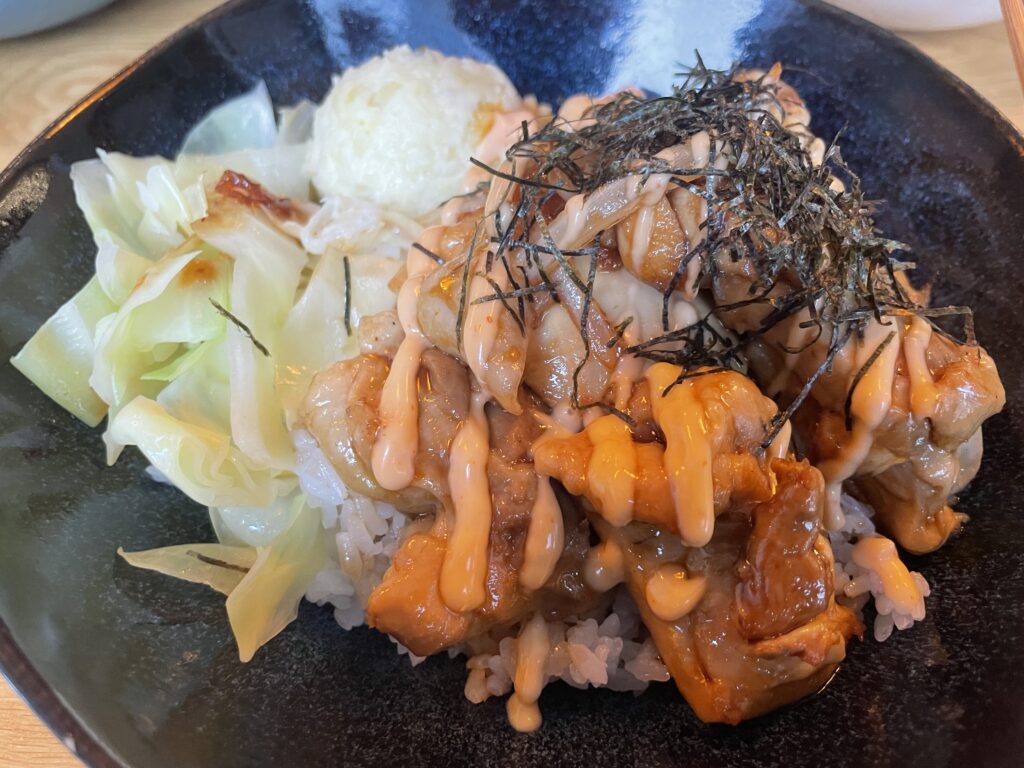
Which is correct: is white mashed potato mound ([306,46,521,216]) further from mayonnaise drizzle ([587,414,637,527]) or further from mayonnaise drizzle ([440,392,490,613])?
mayonnaise drizzle ([587,414,637,527])

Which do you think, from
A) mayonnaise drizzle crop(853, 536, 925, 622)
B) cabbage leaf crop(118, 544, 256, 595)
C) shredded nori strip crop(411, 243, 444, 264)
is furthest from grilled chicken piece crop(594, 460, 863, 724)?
cabbage leaf crop(118, 544, 256, 595)

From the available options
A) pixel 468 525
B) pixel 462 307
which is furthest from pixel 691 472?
pixel 462 307

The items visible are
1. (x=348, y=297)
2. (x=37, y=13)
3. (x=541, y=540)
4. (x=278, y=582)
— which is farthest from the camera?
(x=37, y=13)

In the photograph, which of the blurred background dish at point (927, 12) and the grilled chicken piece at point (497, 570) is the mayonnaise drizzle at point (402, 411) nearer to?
the grilled chicken piece at point (497, 570)

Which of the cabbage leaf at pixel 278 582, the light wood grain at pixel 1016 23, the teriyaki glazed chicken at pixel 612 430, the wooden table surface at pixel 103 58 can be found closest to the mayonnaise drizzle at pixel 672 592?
the teriyaki glazed chicken at pixel 612 430

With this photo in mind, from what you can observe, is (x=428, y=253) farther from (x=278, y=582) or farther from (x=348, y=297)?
(x=278, y=582)

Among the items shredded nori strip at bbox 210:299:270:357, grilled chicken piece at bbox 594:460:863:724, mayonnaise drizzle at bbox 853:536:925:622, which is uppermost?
shredded nori strip at bbox 210:299:270:357
